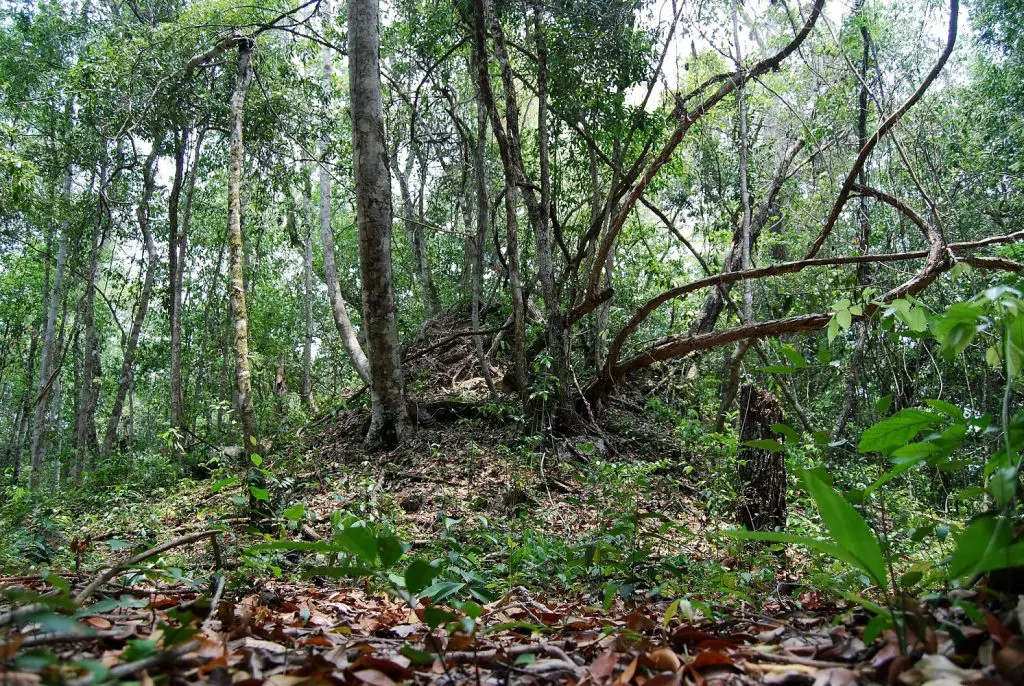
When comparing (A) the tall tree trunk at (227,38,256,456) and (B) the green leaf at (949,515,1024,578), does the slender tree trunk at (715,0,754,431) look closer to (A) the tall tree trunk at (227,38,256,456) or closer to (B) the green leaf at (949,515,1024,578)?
(A) the tall tree trunk at (227,38,256,456)

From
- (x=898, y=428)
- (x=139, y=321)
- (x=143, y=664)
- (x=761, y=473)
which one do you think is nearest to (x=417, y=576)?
(x=143, y=664)

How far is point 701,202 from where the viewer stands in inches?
469

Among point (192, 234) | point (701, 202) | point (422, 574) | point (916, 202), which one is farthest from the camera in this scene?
point (192, 234)

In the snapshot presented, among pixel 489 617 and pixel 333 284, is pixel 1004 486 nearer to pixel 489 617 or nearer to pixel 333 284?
pixel 489 617

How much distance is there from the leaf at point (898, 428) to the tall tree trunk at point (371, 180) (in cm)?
486

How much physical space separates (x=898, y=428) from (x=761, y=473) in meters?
3.14

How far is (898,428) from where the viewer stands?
61.1 inches

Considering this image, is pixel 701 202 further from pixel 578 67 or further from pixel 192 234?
pixel 192 234

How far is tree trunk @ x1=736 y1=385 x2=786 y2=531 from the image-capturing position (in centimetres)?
439

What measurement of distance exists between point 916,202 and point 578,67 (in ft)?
24.7

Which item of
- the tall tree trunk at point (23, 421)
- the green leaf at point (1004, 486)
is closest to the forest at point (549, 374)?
the green leaf at point (1004, 486)

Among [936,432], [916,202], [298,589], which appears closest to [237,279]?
[298,589]

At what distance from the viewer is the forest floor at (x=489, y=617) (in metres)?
1.11

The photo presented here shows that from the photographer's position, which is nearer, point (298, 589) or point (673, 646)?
point (673, 646)
